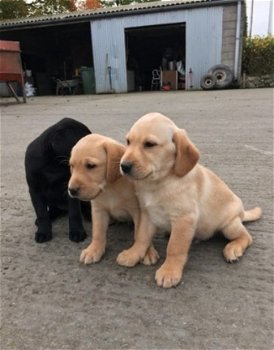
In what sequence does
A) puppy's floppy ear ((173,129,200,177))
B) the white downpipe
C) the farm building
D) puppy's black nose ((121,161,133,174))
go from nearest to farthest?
1. puppy's black nose ((121,161,133,174))
2. puppy's floppy ear ((173,129,200,177))
3. the white downpipe
4. the farm building

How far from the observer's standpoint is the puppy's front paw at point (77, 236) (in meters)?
2.81

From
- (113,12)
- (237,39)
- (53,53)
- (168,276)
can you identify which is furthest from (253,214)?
(53,53)

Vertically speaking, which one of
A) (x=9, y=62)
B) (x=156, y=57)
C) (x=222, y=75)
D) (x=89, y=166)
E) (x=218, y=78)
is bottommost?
(x=218, y=78)

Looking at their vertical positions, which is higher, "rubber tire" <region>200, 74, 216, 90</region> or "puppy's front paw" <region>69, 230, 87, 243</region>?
"puppy's front paw" <region>69, 230, 87, 243</region>

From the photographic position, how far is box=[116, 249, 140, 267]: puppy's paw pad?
7.86ft

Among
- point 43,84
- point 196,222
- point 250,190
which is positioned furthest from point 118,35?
point 196,222

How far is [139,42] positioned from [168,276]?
25705 mm

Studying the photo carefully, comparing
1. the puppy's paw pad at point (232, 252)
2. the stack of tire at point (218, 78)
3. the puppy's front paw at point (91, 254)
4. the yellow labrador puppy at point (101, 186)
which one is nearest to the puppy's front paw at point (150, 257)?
the yellow labrador puppy at point (101, 186)

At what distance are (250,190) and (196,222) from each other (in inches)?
62.9

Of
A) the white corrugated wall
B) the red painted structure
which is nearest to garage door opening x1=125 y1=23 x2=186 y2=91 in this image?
the white corrugated wall

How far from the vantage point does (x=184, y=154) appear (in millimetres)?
2213

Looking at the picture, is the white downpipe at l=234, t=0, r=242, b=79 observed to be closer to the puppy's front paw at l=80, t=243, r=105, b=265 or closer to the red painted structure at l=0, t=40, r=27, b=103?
the red painted structure at l=0, t=40, r=27, b=103

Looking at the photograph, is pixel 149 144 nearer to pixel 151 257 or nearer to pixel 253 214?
pixel 151 257

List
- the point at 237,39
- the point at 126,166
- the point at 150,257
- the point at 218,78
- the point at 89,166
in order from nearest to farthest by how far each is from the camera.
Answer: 1. the point at 126,166
2. the point at 89,166
3. the point at 150,257
4. the point at 237,39
5. the point at 218,78
